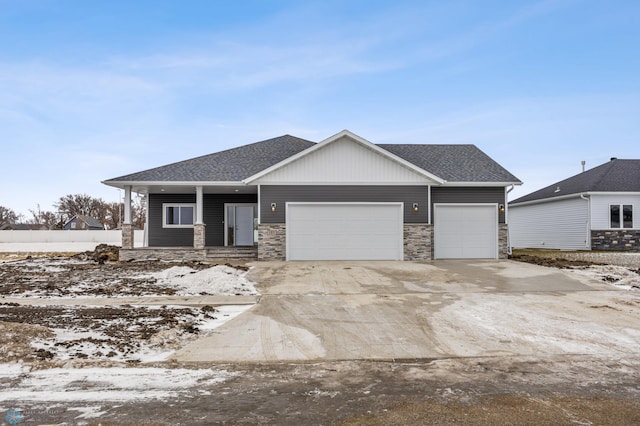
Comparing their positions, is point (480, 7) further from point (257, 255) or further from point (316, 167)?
point (257, 255)

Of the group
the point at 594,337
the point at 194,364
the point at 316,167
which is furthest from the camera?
the point at 316,167

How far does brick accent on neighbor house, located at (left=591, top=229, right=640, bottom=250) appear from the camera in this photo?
66.2 feet

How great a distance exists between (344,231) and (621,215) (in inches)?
601

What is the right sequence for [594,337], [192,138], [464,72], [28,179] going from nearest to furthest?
[594,337] → [464,72] → [192,138] → [28,179]

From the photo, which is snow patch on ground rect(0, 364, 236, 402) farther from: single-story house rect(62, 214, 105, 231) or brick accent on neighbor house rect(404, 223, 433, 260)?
single-story house rect(62, 214, 105, 231)

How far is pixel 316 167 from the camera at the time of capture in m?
15.7

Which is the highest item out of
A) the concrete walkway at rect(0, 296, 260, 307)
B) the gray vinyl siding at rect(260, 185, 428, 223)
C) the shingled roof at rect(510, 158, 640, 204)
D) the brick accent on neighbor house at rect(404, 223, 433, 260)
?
the shingled roof at rect(510, 158, 640, 204)

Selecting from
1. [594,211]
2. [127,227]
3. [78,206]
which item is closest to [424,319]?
[127,227]

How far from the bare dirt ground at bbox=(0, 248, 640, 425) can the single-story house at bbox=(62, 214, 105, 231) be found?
55.5 m

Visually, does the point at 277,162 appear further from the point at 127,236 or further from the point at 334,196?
the point at 127,236

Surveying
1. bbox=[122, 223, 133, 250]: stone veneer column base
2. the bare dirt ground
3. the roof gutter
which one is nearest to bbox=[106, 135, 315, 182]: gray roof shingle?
bbox=[122, 223, 133, 250]: stone veneer column base

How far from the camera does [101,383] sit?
13.0ft

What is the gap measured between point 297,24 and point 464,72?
799 centimetres

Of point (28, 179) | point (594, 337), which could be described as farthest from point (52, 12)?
point (28, 179)
